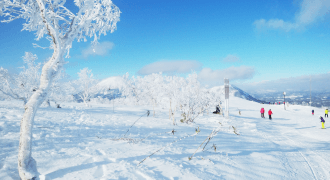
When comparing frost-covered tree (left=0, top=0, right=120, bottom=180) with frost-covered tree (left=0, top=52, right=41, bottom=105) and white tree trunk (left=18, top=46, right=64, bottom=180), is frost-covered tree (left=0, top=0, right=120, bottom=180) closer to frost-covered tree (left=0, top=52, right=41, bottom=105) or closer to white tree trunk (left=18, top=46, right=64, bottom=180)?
white tree trunk (left=18, top=46, right=64, bottom=180)

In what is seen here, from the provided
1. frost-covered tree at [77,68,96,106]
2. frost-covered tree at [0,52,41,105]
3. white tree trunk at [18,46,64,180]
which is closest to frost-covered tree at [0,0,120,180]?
white tree trunk at [18,46,64,180]

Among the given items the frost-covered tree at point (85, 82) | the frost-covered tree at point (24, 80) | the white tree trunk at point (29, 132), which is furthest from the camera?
the frost-covered tree at point (85, 82)

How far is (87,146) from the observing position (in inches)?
207

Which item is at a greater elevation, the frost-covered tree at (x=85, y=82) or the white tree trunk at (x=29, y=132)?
the frost-covered tree at (x=85, y=82)

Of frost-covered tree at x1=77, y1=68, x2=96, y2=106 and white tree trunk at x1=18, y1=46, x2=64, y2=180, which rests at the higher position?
frost-covered tree at x1=77, y1=68, x2=96, y2=106

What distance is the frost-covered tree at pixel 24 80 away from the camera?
1265 cm

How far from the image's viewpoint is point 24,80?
15.3 meters

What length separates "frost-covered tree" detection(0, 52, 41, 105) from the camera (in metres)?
12.6

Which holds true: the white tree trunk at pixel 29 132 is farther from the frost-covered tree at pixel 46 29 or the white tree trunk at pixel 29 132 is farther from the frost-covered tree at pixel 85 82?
the frost-covered tree at pixel 85 82

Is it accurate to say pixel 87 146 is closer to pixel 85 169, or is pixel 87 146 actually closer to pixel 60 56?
pixel 85 169

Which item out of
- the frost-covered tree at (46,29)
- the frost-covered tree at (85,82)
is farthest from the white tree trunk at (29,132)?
the frost-covered tree at (85,82)

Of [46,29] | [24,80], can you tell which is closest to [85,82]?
[24,80]

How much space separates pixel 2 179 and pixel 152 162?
3.20 meters

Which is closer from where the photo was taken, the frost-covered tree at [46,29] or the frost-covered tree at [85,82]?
the frost-covered tree at [46,29]
